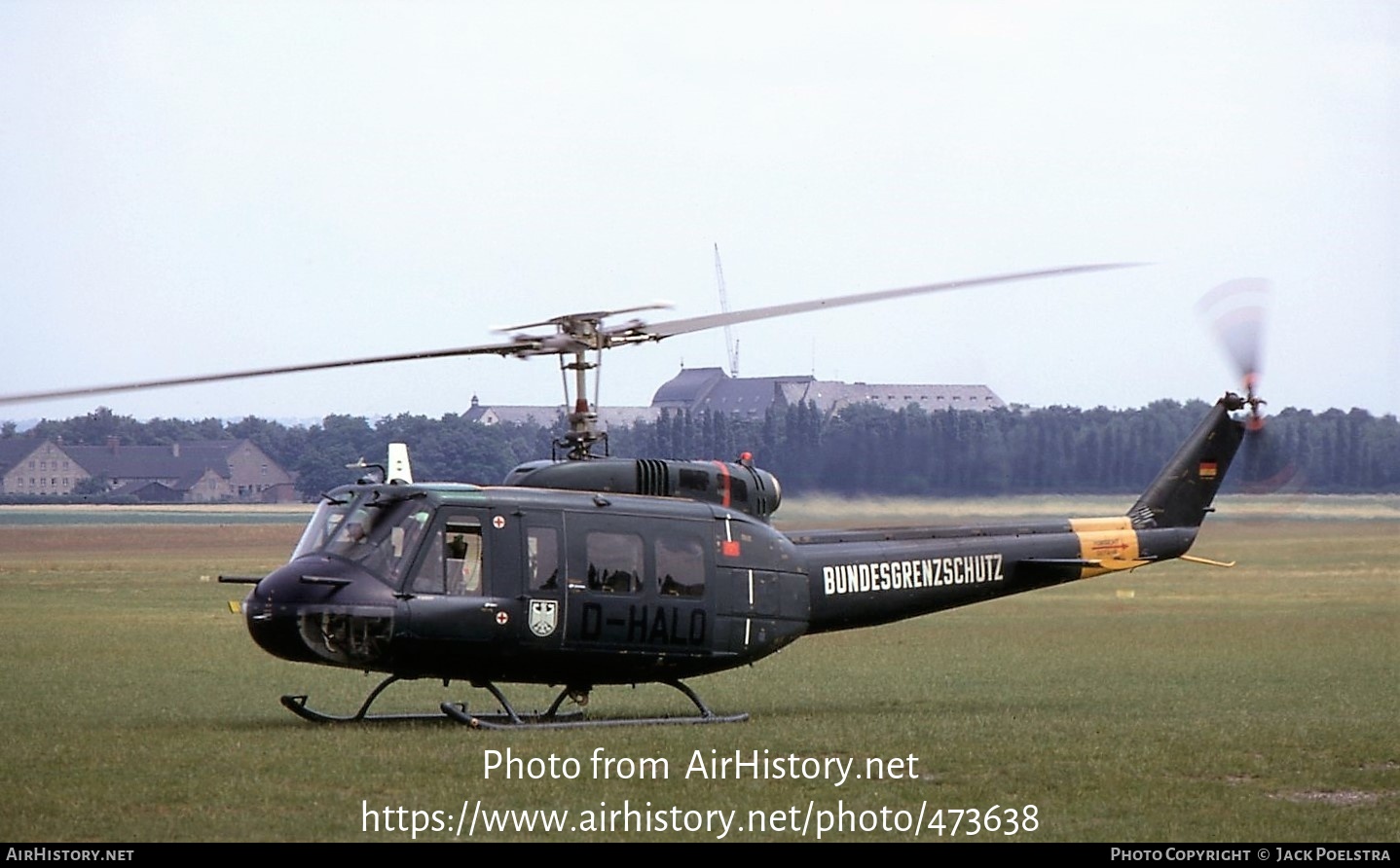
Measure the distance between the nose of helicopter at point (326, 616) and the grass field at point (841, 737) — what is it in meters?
0.71

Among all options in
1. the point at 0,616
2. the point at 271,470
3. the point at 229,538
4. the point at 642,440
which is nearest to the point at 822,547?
the point at 642,440

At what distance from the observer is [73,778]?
13.6m

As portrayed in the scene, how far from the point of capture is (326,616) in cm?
1558

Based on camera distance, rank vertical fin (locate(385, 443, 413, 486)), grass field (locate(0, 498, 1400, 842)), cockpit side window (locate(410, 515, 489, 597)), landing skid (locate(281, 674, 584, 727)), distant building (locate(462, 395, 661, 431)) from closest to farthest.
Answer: grass field (locate(0, 498, 1400, 842)) → cockpit side window (locate(410, 515, 489, 597)) → landing skid (locate(281, 674, 584, 727)) → vertical fin (locate(385, 443, 413, 486)) → distant building (locate(462, 395, 661, 431))

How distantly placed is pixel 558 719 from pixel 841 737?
2870 mm

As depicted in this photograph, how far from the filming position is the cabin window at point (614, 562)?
16.6 metres

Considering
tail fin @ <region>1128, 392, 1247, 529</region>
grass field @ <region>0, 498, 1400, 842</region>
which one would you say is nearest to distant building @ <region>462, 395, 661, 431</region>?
grass field @ <region>0, 498, 1400, 842</region>

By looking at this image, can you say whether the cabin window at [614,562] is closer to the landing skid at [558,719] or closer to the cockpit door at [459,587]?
the cockpit door at [459,587]

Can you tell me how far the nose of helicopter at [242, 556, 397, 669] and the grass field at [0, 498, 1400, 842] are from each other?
0.71 metres

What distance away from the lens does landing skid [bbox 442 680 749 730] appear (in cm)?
1639

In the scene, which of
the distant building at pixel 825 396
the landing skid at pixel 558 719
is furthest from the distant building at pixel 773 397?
the landing skid at pixel 558 719

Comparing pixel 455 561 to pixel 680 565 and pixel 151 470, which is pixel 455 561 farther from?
pixel 151 470

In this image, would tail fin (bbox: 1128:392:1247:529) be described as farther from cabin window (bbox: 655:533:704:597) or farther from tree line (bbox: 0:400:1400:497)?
cabin window (bbox: 655:533:704:597)
